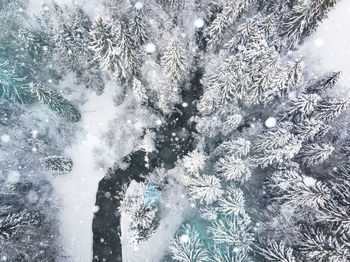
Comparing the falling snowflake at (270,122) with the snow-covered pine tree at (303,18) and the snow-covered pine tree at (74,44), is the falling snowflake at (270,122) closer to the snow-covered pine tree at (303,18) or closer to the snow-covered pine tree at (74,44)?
the snow-covered pine tree at (303,18)

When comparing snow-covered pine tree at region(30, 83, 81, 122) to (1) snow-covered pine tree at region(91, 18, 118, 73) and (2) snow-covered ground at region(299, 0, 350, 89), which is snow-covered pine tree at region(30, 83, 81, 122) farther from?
(2) snow-covered ground at region(299, 0, 350, 89)

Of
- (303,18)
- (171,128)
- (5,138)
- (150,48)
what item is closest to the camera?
(303,18)

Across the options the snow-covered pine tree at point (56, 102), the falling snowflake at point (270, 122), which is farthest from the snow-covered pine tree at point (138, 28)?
the falling snowflake at point (270, 122)

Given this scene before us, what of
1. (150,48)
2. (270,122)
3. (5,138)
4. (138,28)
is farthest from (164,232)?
(138,28)

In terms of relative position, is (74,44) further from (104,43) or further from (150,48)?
(150,48)

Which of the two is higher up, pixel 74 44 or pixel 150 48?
pixel 150 48

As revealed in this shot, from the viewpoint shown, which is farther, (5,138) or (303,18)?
(5,138)

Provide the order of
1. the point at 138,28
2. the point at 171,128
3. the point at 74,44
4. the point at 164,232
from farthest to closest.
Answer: the point at 171,128, the point at 164,232, the point at 74,44, the point at 138,28

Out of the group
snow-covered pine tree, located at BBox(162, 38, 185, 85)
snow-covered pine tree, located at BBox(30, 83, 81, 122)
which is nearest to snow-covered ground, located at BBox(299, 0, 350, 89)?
snow-covered pine tree, located at BBox(162, 38, 185, 85)

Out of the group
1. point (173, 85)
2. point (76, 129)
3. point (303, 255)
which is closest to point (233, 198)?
point (303, 255)
